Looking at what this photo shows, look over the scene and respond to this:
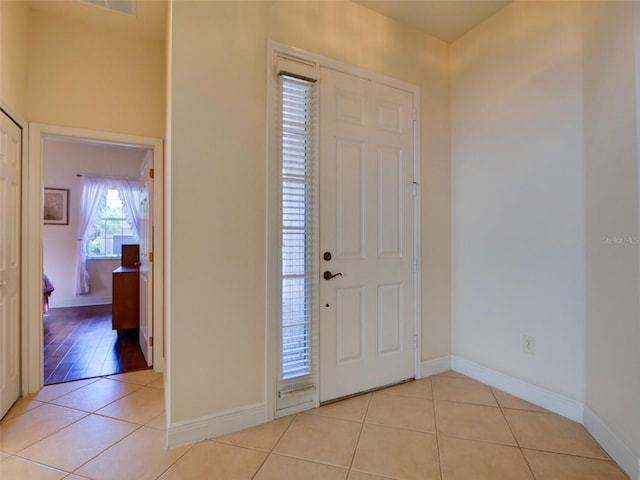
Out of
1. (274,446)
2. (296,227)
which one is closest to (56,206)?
(296,227)

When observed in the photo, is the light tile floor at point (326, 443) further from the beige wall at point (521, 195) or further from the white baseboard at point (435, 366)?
the beige wall at point (521, 195)

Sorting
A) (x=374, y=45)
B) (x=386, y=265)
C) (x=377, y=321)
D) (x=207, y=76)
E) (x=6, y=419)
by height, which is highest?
(x=374, y=45)

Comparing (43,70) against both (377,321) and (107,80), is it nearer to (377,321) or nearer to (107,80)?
(107,80)

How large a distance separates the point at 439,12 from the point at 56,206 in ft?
20.6

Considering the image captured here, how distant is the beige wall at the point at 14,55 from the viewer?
2.01 metres

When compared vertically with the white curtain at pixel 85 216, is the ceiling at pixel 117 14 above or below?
above

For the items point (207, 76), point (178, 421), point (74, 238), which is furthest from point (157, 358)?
point (74, 238)

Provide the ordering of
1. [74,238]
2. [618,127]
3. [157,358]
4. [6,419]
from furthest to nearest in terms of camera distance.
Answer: [74,238], [157,358], [6,419], [618,127]

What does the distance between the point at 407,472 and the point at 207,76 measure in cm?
236

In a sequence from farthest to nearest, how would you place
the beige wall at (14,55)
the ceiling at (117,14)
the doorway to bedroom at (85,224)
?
1. the doorway to bedroom at (85,224)
2. the ceiling at (117,14)
3. the beige wall at (14,55)

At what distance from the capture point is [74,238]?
5562 millimetres

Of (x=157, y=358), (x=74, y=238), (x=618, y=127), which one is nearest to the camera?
(x=618, y=127)

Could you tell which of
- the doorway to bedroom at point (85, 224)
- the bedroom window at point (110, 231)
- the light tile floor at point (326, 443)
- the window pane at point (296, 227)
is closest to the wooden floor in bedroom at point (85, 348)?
the doorway to bedroom at point (85, 224)

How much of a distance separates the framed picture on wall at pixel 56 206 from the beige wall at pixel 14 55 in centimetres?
379
